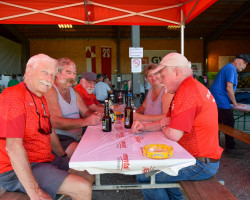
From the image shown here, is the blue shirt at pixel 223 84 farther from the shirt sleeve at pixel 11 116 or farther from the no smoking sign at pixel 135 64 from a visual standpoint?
the shirt sleeve at pixel 11 116

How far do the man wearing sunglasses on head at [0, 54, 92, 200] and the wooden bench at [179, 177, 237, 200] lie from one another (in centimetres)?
66

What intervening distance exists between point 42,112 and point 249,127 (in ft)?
19.7

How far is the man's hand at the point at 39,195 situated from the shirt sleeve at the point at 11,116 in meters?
0.34

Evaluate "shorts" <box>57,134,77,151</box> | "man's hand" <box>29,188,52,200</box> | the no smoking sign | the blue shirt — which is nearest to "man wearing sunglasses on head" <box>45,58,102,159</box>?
"shorts" <box>57,134,77,151</box>

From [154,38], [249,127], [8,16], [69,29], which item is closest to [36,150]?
[8,16]

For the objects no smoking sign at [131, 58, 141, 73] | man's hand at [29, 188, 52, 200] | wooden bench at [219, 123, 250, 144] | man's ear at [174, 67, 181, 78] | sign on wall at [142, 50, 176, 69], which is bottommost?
wooden bench at [219, 123, 250, 144]

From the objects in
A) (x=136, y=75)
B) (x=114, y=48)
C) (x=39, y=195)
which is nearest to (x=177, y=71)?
(x=39, y=195)

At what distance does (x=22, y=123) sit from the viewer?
1421mm

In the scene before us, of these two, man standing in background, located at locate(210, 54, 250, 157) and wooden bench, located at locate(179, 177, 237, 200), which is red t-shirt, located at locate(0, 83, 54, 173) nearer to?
wooden bench, located at locate(179, 177, 237, 200)

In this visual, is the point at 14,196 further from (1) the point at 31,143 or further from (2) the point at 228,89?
(2) the point at 228,89

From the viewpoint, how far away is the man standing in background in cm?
380

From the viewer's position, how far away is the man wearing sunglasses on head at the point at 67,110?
236 centimetres

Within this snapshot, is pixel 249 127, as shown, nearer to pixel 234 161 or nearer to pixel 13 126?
pixel 234 161

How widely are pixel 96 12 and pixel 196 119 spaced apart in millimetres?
2744
